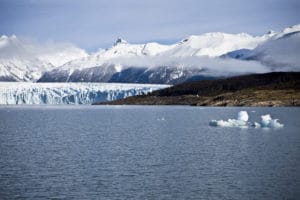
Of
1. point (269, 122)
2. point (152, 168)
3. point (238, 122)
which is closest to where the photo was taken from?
point (152, 168)

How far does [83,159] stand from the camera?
4266cm

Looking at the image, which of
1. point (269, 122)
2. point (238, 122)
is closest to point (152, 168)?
point (269, 122)

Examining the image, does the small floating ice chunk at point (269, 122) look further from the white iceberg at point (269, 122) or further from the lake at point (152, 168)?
the lake at point (152, 168)

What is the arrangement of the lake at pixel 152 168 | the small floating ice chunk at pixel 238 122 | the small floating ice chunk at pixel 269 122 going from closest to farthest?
1. the lake at pixel 152 168
2. the small floating ice chunk at pixel 269 122
3. the small floating ice chunk at pixel 238 122

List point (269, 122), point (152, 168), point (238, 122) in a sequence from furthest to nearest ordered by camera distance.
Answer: point (238, 122) → point (269, 122) → point (152, 168)

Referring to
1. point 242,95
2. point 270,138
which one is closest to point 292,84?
point 242,95

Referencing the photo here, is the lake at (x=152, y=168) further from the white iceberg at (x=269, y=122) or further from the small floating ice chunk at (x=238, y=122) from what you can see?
the small floating ice chunk at (x=238, y=122)

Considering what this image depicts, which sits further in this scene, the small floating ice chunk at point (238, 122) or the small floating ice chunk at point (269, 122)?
the small floating ice chunk at point (238, 122)

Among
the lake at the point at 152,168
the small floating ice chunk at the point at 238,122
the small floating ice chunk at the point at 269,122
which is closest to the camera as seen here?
the lake at the point at 152,168

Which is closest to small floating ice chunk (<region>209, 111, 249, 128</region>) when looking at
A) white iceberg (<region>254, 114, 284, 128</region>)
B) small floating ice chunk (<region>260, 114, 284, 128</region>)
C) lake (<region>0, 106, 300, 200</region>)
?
white iceberg (<region>254, 114, 284, 128</region>)

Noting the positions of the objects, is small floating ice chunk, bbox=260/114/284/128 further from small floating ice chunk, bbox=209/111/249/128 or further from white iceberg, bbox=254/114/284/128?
small floating ice chunk, bbox=209/111/249/128

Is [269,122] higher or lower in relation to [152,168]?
higher

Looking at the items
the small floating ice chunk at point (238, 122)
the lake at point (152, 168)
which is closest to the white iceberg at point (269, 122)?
the small floating ice chunk at point (238, 122)

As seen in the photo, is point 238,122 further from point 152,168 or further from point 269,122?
point 152,168
